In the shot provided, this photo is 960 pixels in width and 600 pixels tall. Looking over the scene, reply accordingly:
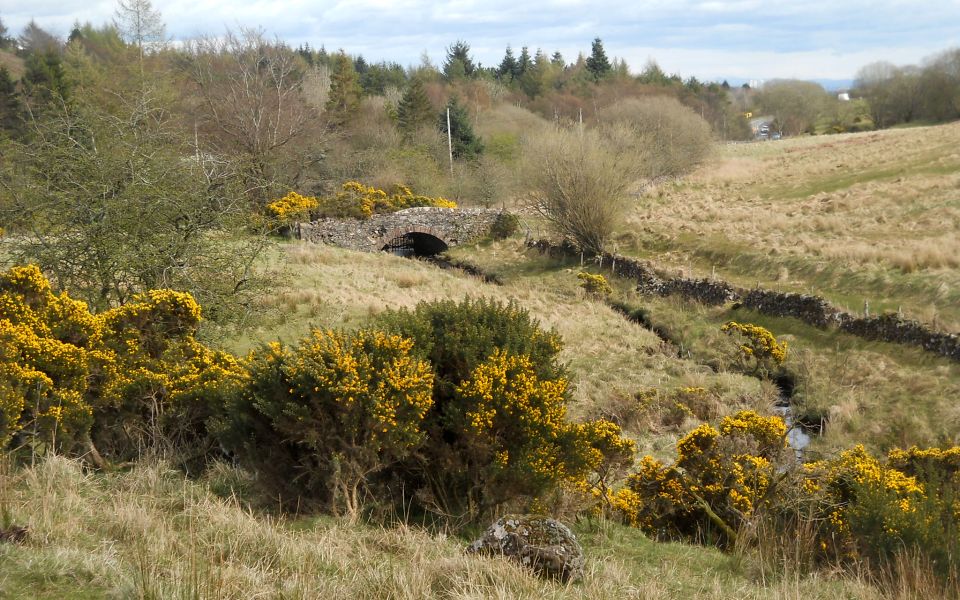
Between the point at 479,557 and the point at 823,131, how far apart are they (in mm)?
102472

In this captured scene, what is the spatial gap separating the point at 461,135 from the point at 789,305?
4127 cm

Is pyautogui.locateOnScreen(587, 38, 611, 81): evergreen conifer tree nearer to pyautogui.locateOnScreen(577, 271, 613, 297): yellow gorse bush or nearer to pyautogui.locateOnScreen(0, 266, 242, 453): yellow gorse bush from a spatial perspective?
pyautogui.locateOnScreen(577, 271, 613, 297): yellow gorse bush

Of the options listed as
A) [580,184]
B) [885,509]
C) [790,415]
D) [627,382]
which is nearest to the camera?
[885,509]

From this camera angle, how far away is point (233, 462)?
8.60 metres

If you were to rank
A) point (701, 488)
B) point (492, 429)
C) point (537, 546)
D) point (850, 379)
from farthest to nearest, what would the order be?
point (850, 379) → point (701, 488) → point (492, 429) → point (537, 546)

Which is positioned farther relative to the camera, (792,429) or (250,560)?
(792,429)

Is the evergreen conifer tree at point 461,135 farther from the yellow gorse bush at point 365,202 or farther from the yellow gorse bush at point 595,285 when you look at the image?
the yellow gorse bush at point 595,285

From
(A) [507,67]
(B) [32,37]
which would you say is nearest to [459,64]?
(A) [507,67]

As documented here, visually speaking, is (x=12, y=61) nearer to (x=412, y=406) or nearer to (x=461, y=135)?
(x=461, y=135)

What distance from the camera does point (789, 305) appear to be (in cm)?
2267

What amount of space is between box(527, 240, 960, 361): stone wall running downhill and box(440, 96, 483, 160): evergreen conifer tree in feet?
93.3

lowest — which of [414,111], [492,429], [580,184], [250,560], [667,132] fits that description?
[492,429]

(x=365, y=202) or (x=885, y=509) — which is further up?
(x=365, y=202)

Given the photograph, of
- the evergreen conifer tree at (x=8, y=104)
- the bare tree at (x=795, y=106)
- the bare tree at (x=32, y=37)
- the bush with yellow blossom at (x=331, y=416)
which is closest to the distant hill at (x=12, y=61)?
the bare tree at (x=32, y=37)
